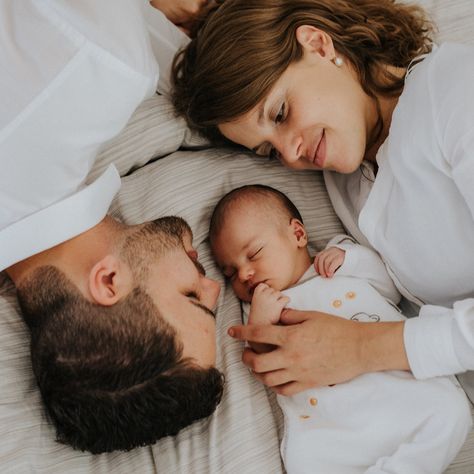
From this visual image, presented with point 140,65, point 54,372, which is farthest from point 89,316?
point 140,65

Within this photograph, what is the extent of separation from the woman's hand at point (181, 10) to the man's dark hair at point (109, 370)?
0.99m

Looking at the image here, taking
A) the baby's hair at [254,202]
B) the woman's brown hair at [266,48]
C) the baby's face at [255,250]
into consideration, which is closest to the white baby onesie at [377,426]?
the baby's face at [255,250]

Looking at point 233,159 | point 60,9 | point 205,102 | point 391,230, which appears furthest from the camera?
point 233,159

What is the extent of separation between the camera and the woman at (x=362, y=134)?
1288 millimetres

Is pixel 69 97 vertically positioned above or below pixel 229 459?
above

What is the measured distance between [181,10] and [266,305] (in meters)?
0.97

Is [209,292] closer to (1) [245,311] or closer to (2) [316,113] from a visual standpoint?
(1) [245,311]

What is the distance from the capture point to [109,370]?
1.14 metres

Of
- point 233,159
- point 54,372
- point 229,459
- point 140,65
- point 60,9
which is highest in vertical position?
point 60,9

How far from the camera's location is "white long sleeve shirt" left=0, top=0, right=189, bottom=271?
1110 millimetres

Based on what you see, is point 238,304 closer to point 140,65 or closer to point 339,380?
point 339,380

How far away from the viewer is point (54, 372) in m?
1.16

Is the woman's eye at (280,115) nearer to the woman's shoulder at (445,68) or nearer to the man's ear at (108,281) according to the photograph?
the woman's shoulder at (445,68)

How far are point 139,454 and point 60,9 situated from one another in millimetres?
911
